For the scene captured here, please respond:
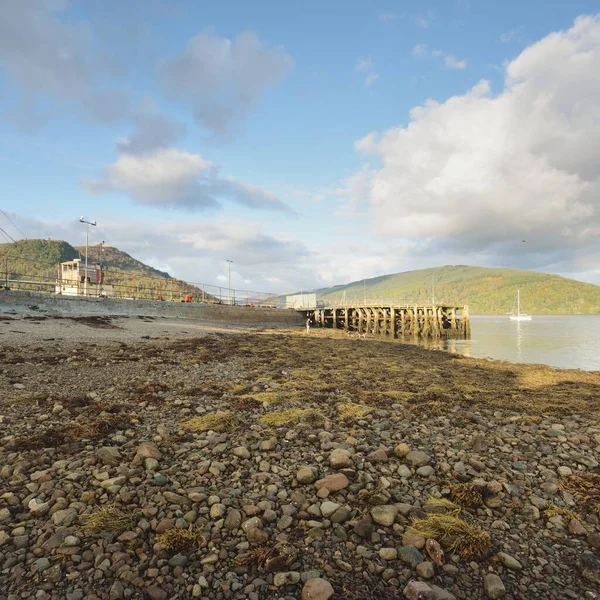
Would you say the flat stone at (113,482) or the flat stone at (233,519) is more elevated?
the flat stone at (113,482)

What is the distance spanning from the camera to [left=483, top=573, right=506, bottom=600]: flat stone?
3039mm

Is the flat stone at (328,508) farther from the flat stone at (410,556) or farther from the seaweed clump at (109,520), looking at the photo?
the seaweed clump at (109,520)

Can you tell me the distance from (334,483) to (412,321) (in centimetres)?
5888

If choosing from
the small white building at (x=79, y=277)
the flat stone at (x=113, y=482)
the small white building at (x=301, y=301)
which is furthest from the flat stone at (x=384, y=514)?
the small white building at (x=301, y=301)

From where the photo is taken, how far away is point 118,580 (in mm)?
3014

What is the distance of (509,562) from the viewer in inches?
134

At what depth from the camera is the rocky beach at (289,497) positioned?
3154 mm

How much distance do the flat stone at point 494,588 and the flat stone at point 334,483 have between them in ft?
6.05

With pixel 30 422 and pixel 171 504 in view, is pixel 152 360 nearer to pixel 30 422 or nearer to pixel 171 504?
pixel 30 422

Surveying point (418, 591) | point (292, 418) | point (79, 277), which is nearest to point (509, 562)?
point (418, 591)

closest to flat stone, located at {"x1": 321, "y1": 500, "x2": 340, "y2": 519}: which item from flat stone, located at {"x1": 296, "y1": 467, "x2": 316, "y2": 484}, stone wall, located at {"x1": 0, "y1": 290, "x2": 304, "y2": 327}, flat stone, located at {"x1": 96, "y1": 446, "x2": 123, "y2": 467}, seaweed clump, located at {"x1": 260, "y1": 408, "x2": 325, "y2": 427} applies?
flat stone, located at {"x1": 296, "y1": 467, "x2": 316, "y2": 484}

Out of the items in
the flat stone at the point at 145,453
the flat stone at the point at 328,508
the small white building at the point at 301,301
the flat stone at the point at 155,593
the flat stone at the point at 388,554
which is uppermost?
the small white building at the point at 301,301

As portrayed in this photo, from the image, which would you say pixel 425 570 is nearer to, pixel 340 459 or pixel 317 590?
pixel 317 590

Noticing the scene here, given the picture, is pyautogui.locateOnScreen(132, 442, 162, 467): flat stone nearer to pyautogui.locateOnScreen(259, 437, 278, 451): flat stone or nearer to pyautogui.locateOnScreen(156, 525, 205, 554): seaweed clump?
pyautogui.locateOnScreen(259, 437, 278, 451): flat stone
